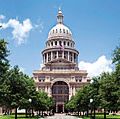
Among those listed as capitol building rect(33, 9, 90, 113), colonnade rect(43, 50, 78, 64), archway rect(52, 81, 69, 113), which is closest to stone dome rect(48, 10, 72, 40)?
colonnade rect(43, 50, 78, 64)

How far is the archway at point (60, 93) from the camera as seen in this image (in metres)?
167

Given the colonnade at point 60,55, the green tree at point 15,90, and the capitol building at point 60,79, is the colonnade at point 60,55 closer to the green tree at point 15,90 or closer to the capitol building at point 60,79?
the capitol building at point 60,79

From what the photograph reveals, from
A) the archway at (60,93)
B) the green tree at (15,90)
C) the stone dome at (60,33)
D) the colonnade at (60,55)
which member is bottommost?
the green tree at (15,90)

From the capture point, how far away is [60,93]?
168 m

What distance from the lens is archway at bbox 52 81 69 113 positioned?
167 meters

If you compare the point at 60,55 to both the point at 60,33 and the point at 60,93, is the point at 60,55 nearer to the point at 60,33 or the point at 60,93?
the point at 60,33

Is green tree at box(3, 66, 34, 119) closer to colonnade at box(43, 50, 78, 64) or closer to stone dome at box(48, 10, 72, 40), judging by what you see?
colonnade at box(43, 50, 78, 64)

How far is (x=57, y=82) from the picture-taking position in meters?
168

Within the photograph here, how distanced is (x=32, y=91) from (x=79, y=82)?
94.2 m

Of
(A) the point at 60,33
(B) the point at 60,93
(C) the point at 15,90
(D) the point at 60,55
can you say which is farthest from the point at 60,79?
(C) the point at 15,90

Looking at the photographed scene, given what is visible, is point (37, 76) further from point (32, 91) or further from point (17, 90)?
point (17, 90)

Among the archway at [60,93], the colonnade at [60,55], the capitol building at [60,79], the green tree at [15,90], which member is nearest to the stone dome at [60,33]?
the colonnade at [60,55]

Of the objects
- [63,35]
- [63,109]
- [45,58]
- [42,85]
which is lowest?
[63,109]

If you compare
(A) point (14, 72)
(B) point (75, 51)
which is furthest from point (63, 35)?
(A) point (14, 72)
